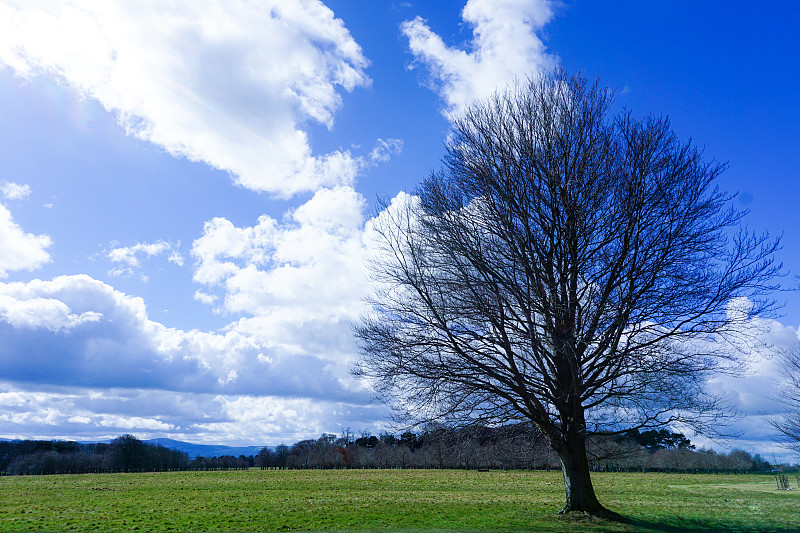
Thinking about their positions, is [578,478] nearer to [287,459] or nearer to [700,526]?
[700,526]

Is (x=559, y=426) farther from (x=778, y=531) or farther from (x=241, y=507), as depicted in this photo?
(x=241, y=507)

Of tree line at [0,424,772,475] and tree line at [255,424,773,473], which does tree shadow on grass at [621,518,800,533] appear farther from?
tree line at [0,424,772,475]

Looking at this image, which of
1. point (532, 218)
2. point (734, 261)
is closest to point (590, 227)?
point (532, 218)

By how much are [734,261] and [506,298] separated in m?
5.66

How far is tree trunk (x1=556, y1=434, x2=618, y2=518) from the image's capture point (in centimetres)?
1402

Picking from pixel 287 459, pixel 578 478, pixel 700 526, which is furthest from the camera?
pixel 287 459

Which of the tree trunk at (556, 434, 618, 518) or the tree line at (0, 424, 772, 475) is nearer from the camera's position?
the tree trunk at (556, 434, 618, 518)

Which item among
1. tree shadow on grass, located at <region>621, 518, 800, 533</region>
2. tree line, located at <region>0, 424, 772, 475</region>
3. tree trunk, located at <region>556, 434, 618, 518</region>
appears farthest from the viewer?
tree line, located at <region>0, 424, 772, 475</region>

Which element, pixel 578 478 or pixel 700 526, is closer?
pixel 578 478

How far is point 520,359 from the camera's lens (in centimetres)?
1338

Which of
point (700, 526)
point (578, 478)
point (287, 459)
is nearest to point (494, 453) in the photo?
point (578, 478)

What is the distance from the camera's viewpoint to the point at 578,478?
1409cm

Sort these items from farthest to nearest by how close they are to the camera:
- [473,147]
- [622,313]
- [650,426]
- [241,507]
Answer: [241,507], [473,147], [650,426], [622,313]

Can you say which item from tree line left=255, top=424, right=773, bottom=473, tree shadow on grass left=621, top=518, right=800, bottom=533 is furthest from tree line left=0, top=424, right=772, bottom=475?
tree shadow on grass left=621, top=518, right=800, bottom=533
